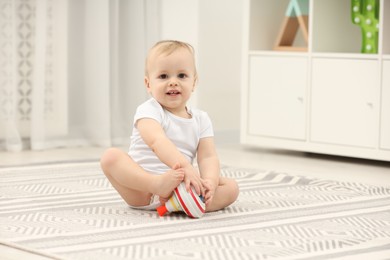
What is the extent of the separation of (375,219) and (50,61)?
1.78 meters

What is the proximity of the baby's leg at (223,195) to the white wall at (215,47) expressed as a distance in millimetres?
1677

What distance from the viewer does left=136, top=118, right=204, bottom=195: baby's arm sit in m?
1.88

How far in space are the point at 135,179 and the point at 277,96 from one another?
→ 1.43m

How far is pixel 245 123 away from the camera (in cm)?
336

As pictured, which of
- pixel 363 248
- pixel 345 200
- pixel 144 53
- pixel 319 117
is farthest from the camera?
pixel 144 53

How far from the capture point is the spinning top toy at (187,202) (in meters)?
1.87

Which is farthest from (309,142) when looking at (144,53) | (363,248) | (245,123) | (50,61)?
(363,248)

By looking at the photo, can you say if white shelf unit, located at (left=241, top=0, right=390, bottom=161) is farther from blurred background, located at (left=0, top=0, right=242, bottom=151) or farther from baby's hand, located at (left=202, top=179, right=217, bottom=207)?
baby's hand, located at (left=202, top=179, right=217, bottom=207)

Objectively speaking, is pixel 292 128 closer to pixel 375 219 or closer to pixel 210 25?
pixel 210 25

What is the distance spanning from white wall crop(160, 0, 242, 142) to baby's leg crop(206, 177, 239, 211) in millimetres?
1677

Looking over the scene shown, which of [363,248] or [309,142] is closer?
[363,248]

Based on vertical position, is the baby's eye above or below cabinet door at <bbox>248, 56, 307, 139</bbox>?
above

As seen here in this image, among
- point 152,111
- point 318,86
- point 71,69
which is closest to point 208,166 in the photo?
point 152,111

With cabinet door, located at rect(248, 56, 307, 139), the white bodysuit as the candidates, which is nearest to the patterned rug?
the white bodysuit
